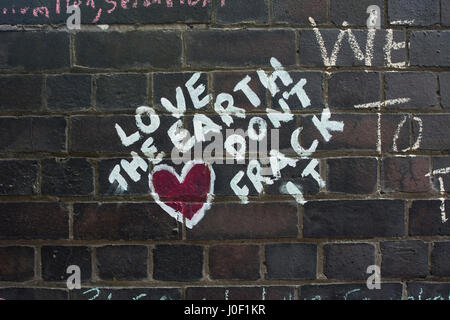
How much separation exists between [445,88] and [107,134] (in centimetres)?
120

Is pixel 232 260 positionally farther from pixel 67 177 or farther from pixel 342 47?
pixel 342 47

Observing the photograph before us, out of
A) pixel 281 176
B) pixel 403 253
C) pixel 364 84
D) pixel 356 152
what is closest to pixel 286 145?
pixel 281 176

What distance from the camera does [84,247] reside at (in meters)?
1.51

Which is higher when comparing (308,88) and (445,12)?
(445,12)

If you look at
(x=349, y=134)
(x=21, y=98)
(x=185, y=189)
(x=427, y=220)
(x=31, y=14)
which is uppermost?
(x=31, y=14)

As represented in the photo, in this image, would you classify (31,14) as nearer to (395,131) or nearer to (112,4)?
(112,4)

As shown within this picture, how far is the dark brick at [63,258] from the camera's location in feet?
4.96

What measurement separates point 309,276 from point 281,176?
366mm

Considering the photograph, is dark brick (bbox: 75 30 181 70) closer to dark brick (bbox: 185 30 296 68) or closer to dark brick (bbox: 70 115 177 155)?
dark brick (bbox: 185 30 296 68)

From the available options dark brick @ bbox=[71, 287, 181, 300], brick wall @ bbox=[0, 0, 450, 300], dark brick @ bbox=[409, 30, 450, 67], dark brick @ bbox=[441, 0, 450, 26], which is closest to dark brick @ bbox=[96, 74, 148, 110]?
brick wall @ bbox=[0, 0, 450, 300]

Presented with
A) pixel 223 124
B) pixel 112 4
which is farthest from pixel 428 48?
pixel 112 4

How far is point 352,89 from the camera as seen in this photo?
1509mm

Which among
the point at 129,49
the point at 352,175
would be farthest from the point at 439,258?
the point at 129,49
